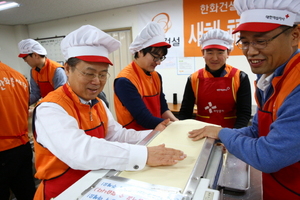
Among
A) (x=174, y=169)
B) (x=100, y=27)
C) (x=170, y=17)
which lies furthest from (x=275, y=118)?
(x=100, y=27)

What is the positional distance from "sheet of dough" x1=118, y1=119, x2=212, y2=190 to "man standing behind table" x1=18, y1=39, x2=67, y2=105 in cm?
232

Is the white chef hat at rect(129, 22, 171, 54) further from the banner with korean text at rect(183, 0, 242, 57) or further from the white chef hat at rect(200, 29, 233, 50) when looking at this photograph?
the banner with korean text at rect(183, 0, 242, 57)

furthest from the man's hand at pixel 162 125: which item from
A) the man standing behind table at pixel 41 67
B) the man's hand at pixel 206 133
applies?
the man standing behind table at pixel 41 67

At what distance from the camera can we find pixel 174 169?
0.89 meters

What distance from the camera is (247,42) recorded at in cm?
93

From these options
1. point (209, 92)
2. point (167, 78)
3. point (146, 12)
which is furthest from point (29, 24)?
point (209, 92)

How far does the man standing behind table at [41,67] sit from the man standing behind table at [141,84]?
1692mm

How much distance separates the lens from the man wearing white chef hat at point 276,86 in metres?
0.76

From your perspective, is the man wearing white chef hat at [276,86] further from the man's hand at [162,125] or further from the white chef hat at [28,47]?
the white chef hat at [28,47]

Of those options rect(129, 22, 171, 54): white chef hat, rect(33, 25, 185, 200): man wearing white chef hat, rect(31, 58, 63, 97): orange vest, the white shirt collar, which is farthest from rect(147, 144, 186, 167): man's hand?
rect(31, 58, 63, 97): orange vest

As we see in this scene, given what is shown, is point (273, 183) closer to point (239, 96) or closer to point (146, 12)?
point (239, 96)

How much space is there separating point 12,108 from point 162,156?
5.07 ft

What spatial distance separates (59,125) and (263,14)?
105 cm

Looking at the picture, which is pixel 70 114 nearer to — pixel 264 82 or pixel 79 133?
pixel 79 133
